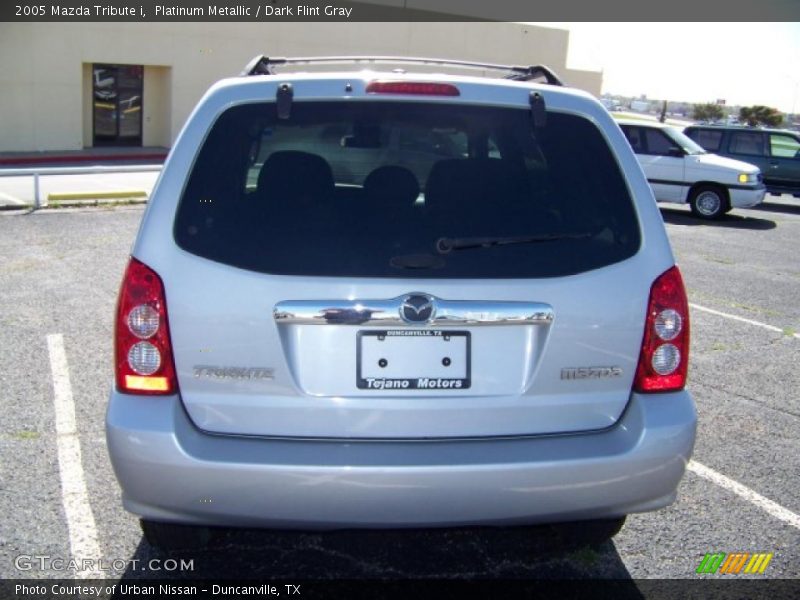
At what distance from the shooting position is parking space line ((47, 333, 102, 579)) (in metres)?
3.53

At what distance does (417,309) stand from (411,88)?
2.46 ft

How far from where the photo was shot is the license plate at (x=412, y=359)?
275 cm

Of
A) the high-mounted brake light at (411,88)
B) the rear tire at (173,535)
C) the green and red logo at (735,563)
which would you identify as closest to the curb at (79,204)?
the rear tire at (173,535)

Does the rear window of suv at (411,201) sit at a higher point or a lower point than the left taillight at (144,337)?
higher

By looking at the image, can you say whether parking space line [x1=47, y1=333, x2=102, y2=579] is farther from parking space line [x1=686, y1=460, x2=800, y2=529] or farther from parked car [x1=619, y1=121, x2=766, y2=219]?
parked car [x1=619, y1=121, x2=766, y2=219]

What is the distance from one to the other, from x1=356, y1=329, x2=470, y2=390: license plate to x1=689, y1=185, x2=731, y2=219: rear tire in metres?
15.5

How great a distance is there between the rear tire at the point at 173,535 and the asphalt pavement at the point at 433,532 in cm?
15

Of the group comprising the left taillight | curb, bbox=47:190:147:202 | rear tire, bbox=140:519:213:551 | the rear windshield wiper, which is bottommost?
curb, bbox=47:190:147:202

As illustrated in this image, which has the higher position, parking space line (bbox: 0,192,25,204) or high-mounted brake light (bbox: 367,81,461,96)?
high-mounted brake light (bbox: 367,81,461,96)

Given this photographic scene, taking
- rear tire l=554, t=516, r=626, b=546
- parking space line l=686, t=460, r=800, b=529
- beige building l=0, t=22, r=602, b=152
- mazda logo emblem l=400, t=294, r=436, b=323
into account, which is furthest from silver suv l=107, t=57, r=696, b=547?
beige building l=0, t=22, r=602, b=152

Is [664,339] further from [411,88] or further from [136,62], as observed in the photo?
[136,62]

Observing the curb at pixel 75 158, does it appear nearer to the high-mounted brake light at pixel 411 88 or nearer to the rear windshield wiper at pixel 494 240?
the high-mounted brake light at pixel 411 88

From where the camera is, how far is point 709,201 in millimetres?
17016

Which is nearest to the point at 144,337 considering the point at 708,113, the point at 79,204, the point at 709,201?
the point at 79,204
